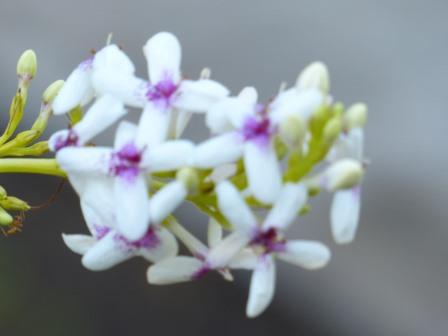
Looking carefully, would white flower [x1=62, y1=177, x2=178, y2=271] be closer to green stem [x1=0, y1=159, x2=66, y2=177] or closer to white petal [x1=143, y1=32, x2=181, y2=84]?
green stem [x1=0, y1=159, x2=66, y2=177]

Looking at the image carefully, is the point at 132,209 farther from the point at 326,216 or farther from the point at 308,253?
the point at 326,216

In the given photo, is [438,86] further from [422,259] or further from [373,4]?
[422,259]

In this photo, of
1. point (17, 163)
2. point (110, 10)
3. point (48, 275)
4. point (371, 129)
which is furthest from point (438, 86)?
point (17, 163)

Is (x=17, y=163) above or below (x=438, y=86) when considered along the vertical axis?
below

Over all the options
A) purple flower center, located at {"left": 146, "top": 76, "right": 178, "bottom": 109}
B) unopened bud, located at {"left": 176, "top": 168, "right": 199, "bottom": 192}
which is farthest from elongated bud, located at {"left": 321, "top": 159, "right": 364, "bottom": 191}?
purple flower center, located at {"left": 146, "top": 76, "right": 178, "bottom": 109}

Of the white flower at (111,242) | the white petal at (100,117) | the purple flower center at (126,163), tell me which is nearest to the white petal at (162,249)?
the white flower at (111,242)
